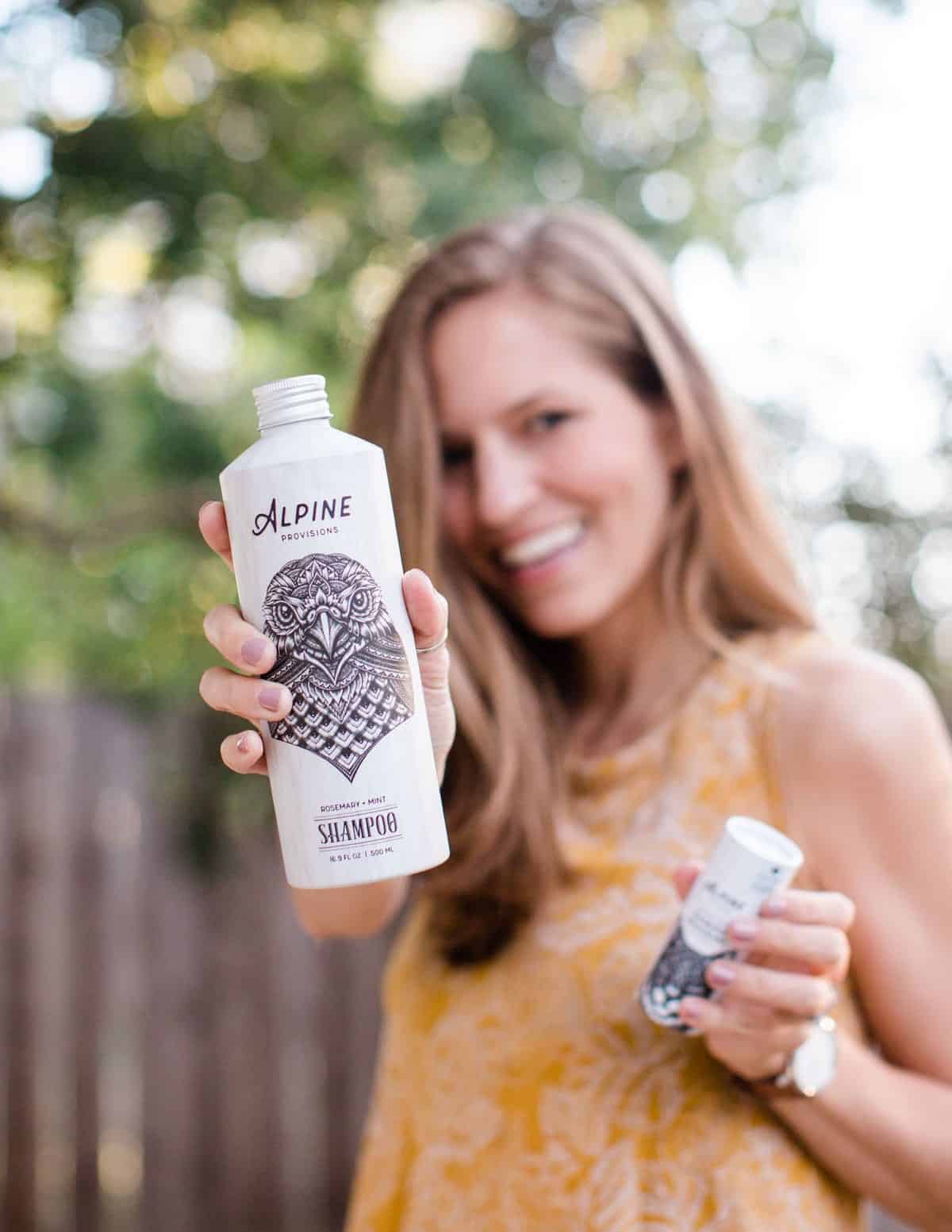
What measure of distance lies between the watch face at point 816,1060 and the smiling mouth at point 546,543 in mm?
673

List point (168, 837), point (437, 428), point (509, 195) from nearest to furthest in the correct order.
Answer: point (437, 428)
point (509, 195)
point (168, 837)

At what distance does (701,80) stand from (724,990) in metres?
2.00

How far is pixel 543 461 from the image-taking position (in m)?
1.65

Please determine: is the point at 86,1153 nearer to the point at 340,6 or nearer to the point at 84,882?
the point at 84,882

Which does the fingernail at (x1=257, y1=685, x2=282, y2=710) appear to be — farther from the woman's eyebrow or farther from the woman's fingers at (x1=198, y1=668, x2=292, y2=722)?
the woman's eyebrow

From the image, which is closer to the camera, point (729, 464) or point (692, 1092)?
point (692, 1092)

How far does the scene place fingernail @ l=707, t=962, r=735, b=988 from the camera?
3.87ft

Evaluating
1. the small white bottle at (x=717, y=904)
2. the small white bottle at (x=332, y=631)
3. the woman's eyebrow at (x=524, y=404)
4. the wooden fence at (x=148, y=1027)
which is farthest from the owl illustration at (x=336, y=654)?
the wooden fence at (x=148, y=1027)

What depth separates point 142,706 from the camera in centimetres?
338

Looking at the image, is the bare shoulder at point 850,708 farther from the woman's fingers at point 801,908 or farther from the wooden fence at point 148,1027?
the wooden fence at point 148,1027

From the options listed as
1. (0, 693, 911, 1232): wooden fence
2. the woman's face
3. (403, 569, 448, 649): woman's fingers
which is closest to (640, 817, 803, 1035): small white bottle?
(403, 569, 448, 649): woman's fingers

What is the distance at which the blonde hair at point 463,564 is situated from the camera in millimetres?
1635

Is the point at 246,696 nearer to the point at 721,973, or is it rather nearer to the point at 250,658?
the point at 250,658

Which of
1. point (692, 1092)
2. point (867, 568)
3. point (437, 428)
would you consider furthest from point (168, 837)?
point (692, 1092)
